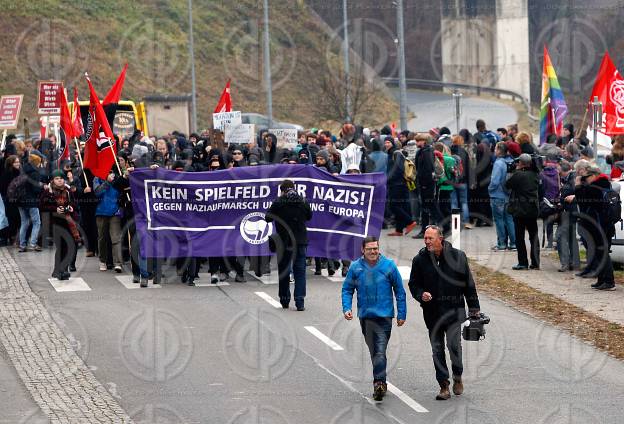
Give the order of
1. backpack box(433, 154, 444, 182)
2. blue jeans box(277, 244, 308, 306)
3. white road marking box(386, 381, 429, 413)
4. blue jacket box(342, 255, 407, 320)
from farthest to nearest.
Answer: backpack box(433, 154, 444, 182) < blue jeans box(277, 244, 308, 306) < blue jacket box(342, 255, 407, 320) < white road marking box(386, 381, 429, 413)

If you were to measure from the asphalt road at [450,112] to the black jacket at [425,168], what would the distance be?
29.3m

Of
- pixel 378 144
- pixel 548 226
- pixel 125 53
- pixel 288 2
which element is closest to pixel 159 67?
pixel 125 53

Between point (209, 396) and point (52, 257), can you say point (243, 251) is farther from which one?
point (209, 396)

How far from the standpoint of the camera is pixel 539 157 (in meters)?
22.5

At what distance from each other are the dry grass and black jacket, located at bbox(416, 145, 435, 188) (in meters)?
3.60

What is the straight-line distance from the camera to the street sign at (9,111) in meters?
31.7

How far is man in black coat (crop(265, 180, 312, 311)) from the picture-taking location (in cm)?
1766

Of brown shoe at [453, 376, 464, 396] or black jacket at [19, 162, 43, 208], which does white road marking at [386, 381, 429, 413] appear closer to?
brown shoe at [453, 376, 464, 396]

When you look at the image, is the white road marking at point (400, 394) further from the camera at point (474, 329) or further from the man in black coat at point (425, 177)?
the man in black coat at point (425, 177)

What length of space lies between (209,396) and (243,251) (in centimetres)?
725

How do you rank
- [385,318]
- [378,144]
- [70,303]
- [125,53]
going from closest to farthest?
1. [385,318]
2. [70,303]
3. [378,144]
4. [125,53]

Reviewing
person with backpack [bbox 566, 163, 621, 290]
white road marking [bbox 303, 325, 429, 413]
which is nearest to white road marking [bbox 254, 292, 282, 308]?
white road marking [bbox 303, 325, 429, 413]

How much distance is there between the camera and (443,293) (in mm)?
13086

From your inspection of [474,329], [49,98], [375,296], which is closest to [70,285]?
[375,296]
